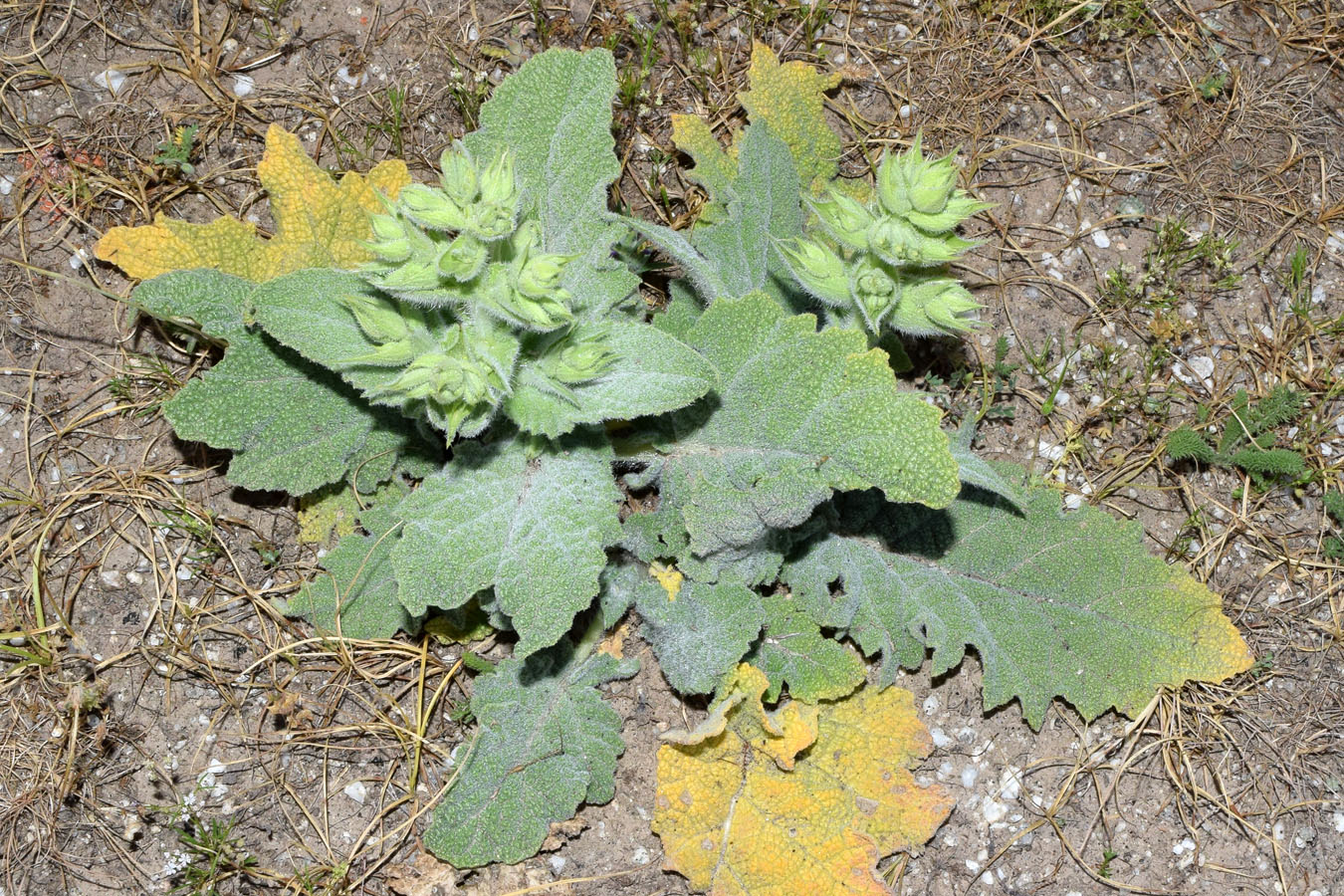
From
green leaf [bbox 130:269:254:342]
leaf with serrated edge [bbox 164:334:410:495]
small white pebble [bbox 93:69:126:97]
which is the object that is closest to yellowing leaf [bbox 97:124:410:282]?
green leaf [bbox 130:269:254:342]

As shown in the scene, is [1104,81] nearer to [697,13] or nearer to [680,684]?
[697,13]

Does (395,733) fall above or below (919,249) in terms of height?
below

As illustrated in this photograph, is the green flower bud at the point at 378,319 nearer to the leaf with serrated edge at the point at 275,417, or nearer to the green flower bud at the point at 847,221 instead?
the leaf with serrated edge at the point at 275,417

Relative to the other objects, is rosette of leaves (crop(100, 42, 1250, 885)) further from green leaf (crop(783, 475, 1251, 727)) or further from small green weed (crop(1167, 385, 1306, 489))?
small green weed (crop(1167, 385, 1306, 489))

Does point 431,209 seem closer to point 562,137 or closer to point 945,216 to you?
point 562,137

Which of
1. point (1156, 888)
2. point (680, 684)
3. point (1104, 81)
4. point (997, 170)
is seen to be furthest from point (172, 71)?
point (1156, 888)

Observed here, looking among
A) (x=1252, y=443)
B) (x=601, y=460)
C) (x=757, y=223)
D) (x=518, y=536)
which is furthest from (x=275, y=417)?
(x=1252, y=443)
